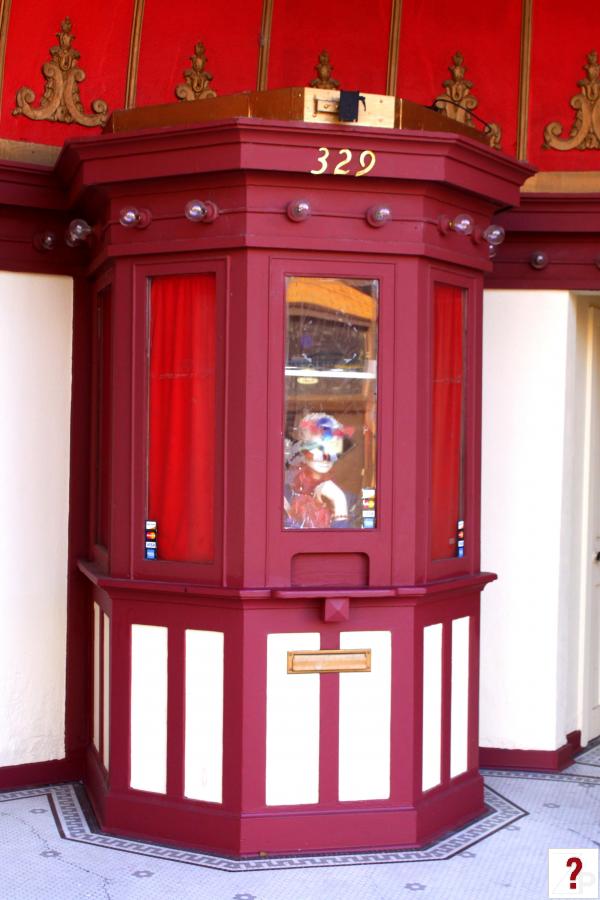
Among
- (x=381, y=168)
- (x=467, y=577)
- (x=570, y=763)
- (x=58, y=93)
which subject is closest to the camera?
(x=381, y=168)

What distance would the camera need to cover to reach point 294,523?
17.9 feet

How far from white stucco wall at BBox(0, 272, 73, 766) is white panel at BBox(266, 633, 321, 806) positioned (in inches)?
59.4

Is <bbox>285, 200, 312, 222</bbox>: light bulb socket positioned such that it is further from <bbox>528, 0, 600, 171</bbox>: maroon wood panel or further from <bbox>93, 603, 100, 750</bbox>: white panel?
<bbox>93, 603, 100, 750</bbox>: white panel

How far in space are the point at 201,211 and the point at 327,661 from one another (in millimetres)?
2017

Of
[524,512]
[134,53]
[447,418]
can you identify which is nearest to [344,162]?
[447,418]

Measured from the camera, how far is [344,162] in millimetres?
5297

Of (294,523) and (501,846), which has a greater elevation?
(294,523)

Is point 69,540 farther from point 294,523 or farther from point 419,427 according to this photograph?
point 419,427

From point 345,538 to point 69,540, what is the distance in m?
1.70

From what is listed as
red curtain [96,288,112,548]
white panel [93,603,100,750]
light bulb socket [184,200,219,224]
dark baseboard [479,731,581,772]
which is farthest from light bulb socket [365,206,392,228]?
dark baseboard [479,731,581,772]

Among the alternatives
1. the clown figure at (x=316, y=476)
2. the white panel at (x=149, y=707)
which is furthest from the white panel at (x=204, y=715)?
the clown figure at (x=316, y=476)

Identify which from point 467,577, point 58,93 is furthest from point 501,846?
point 58,93

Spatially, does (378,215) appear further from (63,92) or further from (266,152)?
(63,92)

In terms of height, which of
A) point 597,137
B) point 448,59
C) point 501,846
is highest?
point 448,59
